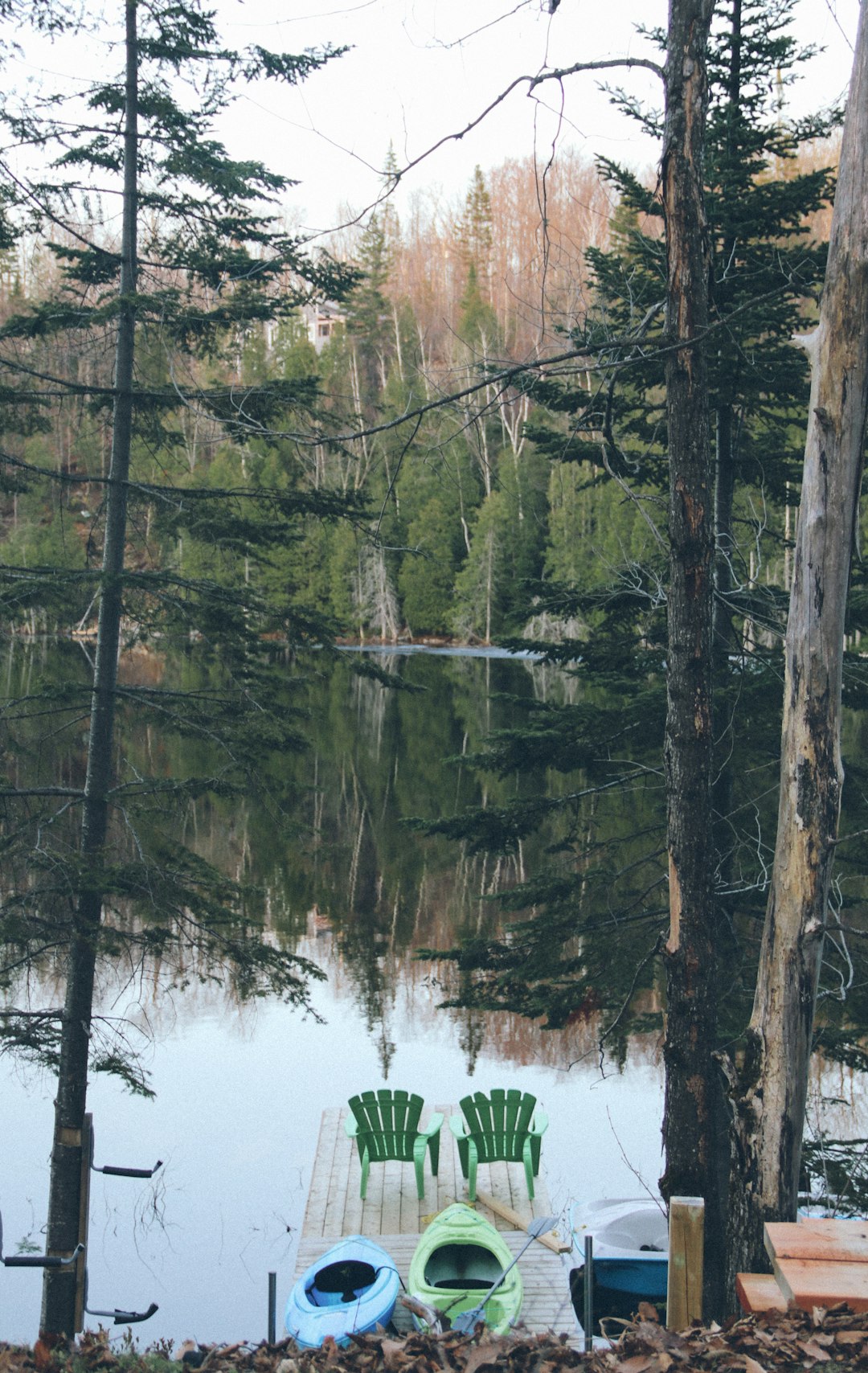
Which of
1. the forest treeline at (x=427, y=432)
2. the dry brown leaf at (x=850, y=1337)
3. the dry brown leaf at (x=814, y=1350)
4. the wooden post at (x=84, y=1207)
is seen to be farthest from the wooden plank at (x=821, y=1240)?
the wooden post at (x=84, y=1207)

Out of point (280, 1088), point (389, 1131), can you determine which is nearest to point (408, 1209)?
point (389, 1131)

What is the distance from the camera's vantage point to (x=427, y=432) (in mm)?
10445

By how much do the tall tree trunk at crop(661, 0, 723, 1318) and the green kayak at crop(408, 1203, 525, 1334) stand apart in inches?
87.1

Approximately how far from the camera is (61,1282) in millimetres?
7734

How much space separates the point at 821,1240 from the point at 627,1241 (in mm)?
5166

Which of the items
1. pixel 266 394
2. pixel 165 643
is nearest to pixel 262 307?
pixel 266 394

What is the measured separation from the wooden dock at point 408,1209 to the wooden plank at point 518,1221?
0.04 metres

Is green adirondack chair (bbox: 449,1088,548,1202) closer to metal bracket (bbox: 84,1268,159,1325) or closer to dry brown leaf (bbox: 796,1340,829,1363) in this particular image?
metal bracket (bbox: 84,1268,159,1325)

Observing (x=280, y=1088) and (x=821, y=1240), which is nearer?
(x=821, y=1240)

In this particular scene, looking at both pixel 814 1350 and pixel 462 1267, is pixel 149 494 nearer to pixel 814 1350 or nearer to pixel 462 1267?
pixel 462 1267

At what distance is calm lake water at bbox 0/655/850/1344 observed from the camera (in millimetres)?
9414

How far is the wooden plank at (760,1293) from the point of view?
3.81 meters

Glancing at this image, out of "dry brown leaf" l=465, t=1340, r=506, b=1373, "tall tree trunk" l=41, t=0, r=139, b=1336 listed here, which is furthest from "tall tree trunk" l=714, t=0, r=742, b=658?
"dry brown leaf" l=465, t=1340, r=506, b=1373

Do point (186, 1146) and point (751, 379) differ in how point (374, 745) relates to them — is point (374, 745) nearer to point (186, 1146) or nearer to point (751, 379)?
point (186, 1146)
